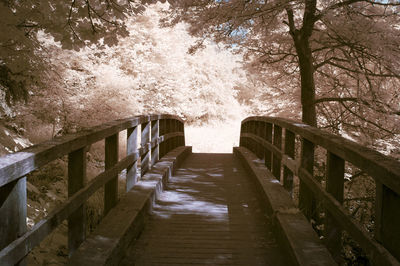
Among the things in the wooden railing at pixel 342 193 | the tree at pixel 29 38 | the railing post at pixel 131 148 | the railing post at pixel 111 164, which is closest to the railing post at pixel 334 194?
the wooden railing at pixel 342 193

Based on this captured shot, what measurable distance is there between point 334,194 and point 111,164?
225 centimetres

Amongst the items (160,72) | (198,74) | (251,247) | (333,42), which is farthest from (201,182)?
(198,74)

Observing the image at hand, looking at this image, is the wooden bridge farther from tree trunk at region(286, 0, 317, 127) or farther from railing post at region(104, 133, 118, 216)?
tree trunk at region(286, 0, 317, 127)

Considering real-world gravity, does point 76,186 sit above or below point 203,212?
above

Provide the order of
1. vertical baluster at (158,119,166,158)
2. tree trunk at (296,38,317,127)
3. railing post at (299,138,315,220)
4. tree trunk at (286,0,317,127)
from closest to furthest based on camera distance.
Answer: railing post at (299,138,315,220) → vertical baluster at (158,119,166,158) → tree trunk at (286,0,317,127) → tree trunk at (296,38,317,127)

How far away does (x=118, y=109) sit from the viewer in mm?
12789

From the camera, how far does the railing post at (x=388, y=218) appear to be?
2203mm

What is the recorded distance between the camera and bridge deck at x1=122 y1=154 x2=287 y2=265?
3838mm

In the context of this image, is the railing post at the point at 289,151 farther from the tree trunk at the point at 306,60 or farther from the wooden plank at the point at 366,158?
the tree trunk at the point at 306,60

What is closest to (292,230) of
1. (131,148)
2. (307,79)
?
(131,148)

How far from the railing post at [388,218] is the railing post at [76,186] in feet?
7.19

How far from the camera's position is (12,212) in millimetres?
2182

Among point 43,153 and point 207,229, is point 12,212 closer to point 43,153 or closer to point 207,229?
point 43,153

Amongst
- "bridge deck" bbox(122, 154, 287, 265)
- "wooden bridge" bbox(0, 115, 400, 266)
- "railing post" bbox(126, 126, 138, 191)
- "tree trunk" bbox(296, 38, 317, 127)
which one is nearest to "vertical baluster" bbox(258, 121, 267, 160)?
"wooden bridge" bbox(0, 115, 400, 266)
